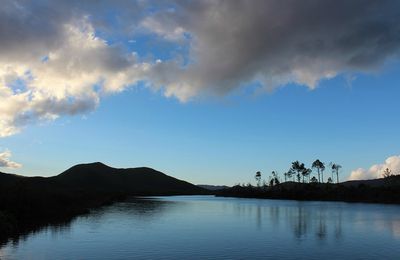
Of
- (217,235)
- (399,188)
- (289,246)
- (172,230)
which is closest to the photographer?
(289,246)

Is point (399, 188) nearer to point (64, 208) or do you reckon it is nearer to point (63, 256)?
point (64, 208)

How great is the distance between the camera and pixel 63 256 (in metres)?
40.2

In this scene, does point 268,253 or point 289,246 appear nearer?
point 268,253

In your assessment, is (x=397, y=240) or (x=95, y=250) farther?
(x=397, y=240)

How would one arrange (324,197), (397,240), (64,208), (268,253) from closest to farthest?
(268,253)
(397,240)
(64,208)
(324,197)

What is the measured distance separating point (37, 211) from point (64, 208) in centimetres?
2104


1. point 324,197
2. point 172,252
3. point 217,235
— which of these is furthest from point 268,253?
point 324,197

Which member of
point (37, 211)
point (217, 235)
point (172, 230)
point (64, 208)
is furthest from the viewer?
point (64, 208)

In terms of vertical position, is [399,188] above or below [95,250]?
above

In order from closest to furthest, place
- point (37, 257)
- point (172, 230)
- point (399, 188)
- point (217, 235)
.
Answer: point (37, 257), point (217, 235), point (172, 230), point (399, 188)

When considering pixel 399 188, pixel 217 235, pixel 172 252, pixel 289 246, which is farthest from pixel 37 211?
pixel 399 188

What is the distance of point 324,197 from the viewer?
194 meters

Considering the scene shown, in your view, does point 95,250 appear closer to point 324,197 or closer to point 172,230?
point 172,230

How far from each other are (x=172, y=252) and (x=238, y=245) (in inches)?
336
